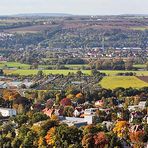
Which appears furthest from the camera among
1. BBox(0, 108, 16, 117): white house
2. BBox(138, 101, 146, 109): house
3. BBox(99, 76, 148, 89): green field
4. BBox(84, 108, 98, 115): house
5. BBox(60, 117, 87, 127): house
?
BBox(99, 76, 148, 89): green field

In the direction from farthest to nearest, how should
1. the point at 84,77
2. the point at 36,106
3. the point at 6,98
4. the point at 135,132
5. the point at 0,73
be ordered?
the point at 0,73 → the point at 84,77 → the point at 6,98 → the point at 36,106 → the point at 135,132

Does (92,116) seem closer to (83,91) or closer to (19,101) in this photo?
(19,101)

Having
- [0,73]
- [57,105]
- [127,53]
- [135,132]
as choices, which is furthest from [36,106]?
[127,53]

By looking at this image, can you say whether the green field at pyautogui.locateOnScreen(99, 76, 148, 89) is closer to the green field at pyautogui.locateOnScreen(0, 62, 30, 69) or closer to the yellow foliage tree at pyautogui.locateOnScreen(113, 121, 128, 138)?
the green field at pyautogui.locateOnScreen(0, 62, 30, 69)

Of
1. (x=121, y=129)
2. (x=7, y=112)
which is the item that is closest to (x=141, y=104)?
(x=7, y=112)

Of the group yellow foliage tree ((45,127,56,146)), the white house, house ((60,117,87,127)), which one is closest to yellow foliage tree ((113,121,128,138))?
house ((60,117,87,127))

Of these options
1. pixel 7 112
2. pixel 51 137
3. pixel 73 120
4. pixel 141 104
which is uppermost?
pixel 51 137

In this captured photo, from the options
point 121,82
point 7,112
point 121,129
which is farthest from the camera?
point 121,82

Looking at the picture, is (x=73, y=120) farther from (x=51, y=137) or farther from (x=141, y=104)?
(x=51, y=137)
